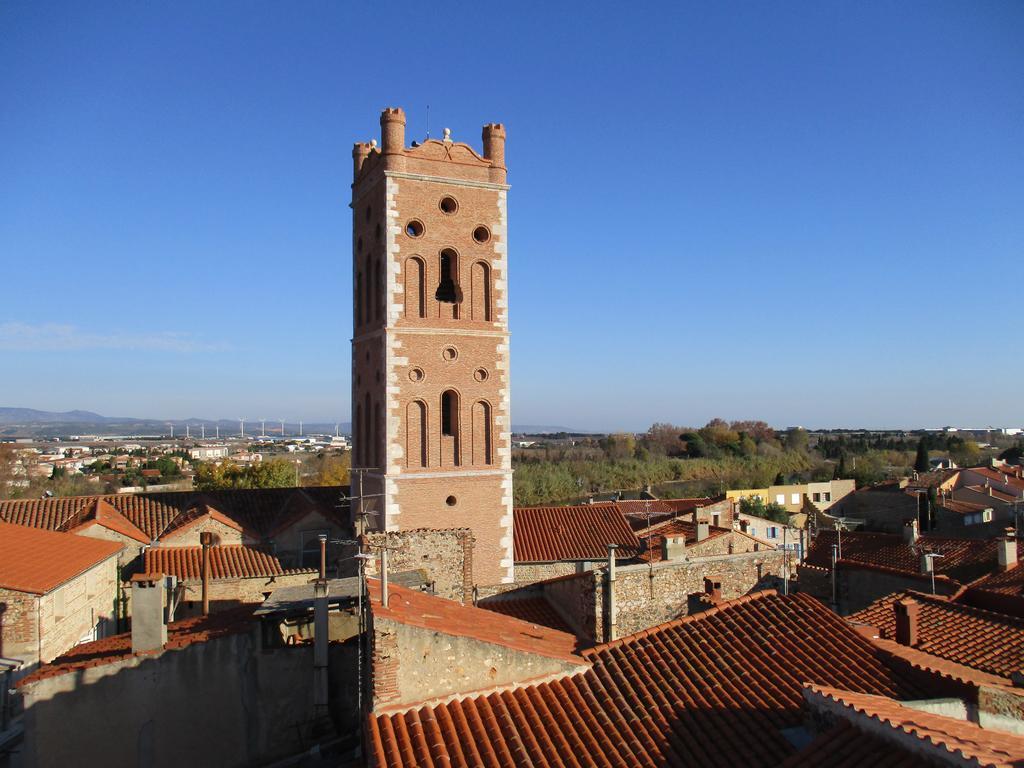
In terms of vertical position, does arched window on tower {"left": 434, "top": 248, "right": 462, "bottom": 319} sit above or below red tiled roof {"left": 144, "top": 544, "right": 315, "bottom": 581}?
above

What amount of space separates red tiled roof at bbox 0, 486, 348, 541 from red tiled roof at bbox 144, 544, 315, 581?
0.85m

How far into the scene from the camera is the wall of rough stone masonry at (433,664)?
25.7 ft

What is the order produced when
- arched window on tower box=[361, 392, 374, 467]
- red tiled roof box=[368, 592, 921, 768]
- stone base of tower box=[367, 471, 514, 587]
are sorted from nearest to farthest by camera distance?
red tiled roof box=[368, 592, 921, 768] < stone base of tower box=[367, 471, 514, 587] < arched window on tower box=[361, 392, 374, 467]

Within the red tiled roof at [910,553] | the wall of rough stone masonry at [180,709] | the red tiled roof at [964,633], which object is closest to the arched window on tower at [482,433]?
the red tiled roof at [910,553]

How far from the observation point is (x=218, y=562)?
20.2 meters

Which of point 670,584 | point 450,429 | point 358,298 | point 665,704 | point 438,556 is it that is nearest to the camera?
point 665,704

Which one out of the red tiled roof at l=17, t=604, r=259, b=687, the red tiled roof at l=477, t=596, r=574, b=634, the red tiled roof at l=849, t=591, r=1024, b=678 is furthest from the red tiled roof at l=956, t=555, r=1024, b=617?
the red tiled roof at l=17, t=604, r=259, b=687

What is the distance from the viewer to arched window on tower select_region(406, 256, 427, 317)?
1995 cm

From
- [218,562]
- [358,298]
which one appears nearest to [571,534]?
[358,298]

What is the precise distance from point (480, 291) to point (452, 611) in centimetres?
1178

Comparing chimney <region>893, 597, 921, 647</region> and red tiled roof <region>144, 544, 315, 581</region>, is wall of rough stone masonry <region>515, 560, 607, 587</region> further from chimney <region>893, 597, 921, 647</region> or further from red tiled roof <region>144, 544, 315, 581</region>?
chimney <region>893, 597, 921, 647</region>

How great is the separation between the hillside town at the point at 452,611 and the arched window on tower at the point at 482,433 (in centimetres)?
12

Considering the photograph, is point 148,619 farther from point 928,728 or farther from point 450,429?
point 450,429

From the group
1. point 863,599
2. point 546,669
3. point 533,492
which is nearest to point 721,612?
point 546,669
